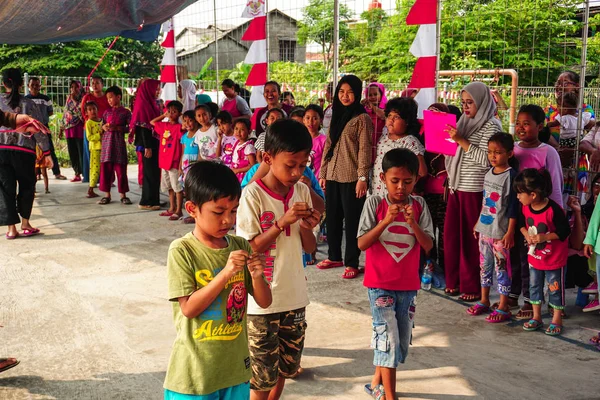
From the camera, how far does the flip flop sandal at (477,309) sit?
4.62 m

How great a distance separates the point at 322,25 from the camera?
24.0 feet

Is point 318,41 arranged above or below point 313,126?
above

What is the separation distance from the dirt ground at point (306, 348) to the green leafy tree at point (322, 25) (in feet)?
8.55

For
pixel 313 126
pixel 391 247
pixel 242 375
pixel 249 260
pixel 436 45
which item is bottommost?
pixel 242 375

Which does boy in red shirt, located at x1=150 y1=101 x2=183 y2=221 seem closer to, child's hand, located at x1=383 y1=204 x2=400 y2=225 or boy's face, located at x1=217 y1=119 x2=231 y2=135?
boy's face, located at x1=217 y1=119 x2=231 y2=135

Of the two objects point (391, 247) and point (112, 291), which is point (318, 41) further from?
point (391, 247)

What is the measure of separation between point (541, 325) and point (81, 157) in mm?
8886

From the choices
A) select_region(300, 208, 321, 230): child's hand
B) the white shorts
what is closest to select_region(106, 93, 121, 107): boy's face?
the white shorts

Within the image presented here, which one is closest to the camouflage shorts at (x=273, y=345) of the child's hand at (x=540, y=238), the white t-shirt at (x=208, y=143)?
the child's hand at (x=540, y=238)

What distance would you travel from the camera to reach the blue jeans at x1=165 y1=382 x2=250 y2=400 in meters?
2.09

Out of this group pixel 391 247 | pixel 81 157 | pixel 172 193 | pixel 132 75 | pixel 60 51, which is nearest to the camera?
pixel 391 247

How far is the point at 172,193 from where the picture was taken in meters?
8.34

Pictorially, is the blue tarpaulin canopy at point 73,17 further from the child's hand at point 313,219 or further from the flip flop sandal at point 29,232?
the child's hand at point 313,219

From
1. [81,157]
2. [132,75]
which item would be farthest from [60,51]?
[81,157]
